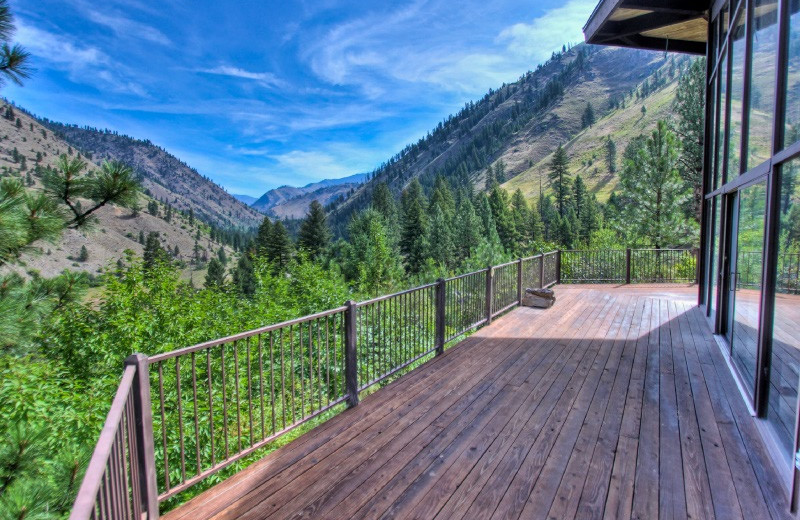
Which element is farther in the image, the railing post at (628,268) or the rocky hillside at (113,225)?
the rocky hillside at (113,225)

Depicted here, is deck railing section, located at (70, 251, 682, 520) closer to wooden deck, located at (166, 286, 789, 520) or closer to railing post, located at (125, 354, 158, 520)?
railing post, located at (125, 354, 158, 520)

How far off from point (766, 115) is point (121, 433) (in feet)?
15.8

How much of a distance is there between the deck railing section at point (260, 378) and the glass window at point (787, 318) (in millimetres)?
2942

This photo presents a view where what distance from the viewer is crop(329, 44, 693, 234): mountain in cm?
9894

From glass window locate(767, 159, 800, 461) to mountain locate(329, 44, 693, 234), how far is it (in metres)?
84.9

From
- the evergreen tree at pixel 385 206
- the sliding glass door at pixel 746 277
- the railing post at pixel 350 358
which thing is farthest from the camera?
the evergreen tree at pixel 385 206

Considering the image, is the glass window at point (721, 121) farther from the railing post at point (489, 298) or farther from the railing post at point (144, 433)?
the railing post at point (144, 433)

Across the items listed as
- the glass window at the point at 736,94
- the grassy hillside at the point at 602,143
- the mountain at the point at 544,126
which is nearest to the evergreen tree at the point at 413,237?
the glass window at the point at 736,94

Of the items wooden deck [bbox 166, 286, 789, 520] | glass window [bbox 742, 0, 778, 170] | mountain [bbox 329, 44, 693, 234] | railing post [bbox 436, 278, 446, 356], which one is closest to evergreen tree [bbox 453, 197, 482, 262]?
railing post [bbox 436, 278, 446, 356]

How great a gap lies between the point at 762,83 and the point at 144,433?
5.21 metres

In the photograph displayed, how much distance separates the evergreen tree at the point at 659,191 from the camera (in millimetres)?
14414

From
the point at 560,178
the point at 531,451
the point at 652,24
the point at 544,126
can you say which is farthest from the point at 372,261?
the point at 544,126

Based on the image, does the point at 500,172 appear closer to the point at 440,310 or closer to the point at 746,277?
the point at 440,310

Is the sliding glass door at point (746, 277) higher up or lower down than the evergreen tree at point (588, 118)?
lower down
